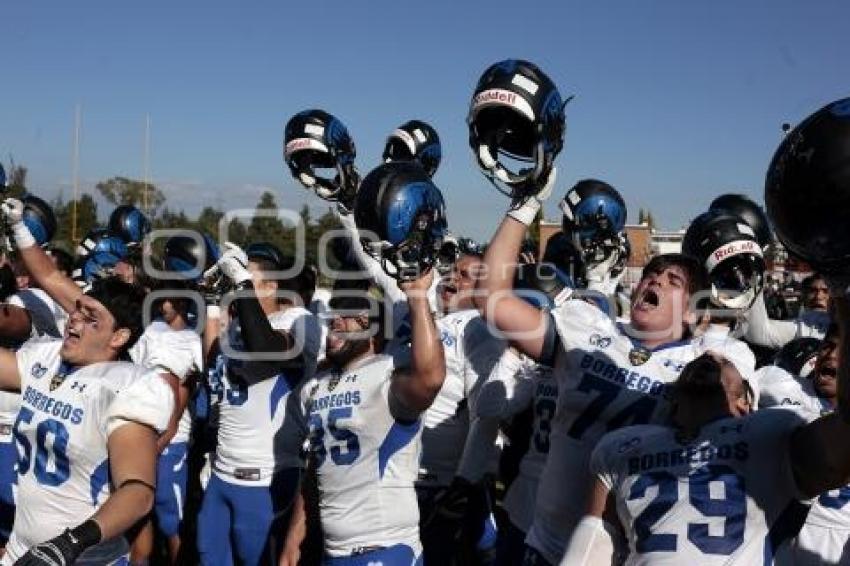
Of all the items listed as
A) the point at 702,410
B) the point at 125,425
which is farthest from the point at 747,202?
the point at 125,425

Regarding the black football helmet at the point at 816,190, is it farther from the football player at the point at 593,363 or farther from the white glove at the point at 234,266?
the white glove at the point at 234,266

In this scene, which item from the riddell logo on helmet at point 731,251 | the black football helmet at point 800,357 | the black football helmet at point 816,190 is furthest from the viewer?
the black football helmet at point 800,357

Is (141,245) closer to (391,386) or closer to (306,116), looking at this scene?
(306,116)

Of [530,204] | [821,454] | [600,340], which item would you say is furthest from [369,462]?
[821,454]

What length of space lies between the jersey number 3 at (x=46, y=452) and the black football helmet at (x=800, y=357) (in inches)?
137

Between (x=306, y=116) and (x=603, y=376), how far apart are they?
7.70ft

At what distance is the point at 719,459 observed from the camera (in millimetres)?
2557

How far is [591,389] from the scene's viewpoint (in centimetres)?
330

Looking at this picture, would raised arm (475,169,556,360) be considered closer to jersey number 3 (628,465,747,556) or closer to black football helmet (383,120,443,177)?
jersey number 3 (628,465,747,556)

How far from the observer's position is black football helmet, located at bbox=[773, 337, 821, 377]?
4.27 m

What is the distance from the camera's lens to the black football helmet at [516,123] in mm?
2869

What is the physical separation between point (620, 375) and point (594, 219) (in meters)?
1.79

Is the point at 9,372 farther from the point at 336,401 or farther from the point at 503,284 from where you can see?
the point at 503,284

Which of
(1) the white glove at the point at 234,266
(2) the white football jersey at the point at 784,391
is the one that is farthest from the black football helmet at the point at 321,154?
(2) the white football jersey at the point at 784,391
